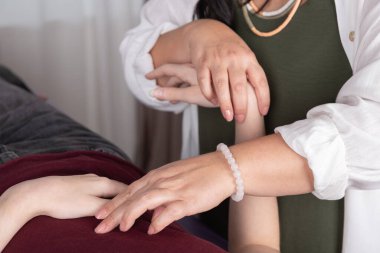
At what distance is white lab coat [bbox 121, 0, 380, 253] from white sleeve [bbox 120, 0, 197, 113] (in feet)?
1.37

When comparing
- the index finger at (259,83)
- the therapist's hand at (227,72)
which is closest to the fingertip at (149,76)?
the therapist's hand at (227,72)

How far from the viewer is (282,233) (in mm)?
1019

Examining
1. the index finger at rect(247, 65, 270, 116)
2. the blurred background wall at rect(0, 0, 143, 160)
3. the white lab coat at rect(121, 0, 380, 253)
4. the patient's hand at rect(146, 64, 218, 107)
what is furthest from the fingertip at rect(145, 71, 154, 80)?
A: the blurred background wall at rect(0, 0, 143, 160)

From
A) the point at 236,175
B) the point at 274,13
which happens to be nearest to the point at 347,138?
the point at 236,175

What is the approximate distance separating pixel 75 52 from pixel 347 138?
159cm

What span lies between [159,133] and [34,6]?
676 mm

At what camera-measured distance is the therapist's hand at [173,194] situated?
2.23ft

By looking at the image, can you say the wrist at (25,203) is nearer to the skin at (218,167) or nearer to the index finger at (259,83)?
the skin at (218,167)

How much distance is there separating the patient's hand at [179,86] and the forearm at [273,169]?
309 millimetres

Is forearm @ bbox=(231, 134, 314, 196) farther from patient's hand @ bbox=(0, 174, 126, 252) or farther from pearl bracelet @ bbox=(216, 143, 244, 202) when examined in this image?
patient's hand @ bbox=(0, 174, 126, 252)

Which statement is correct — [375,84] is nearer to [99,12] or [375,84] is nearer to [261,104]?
[261,104]

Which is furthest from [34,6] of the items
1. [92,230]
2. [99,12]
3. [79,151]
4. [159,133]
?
[92,230]

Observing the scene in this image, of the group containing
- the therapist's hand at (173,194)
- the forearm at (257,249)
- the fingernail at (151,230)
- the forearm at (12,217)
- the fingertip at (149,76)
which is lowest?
the forearm at (257,249)

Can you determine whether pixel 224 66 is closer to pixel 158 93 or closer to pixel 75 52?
pixel 158 93
